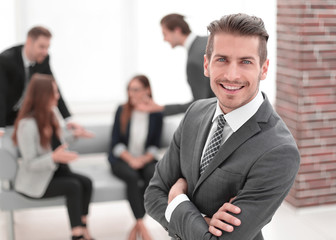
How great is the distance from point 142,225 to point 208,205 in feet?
8.41

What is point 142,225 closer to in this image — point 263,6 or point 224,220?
point 224,220

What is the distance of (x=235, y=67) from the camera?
5.42 feet

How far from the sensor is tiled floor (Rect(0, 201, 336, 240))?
454 centimetres

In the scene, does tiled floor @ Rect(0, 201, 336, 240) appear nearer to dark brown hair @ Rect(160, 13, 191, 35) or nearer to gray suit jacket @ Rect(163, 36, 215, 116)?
gray suit jacket @ Rect(163, 36, 215, 116)

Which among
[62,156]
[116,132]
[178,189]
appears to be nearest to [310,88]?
[116,132]

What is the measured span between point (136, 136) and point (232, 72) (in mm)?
3041

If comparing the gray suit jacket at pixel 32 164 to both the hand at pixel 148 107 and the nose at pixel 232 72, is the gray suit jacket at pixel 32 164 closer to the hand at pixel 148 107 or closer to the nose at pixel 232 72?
the hand at pixel 148 107

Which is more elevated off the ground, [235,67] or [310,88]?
[235,67]

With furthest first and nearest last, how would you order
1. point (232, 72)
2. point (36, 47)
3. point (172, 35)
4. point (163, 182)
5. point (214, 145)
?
point (36, 47) → point (172, 35) → point (163, 182) → point (214, 145) → point (232, 72)

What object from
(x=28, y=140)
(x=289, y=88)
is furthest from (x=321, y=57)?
(x=28, y=140)

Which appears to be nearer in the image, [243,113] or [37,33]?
[243,113]

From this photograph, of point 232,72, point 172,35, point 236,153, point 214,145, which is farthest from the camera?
point 172,35

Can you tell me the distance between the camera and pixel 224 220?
5.71 ft

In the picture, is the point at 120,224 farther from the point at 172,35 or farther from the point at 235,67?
the point at 235,67
